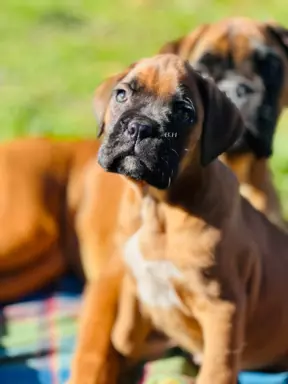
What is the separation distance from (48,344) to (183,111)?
3.65 feet

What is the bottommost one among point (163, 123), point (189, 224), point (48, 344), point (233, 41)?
point (48, 344)

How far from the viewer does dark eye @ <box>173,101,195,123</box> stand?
264 centimetres

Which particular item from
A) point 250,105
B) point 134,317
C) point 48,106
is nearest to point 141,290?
point 134,317

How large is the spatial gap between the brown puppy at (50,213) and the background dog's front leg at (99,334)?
32 centimetres

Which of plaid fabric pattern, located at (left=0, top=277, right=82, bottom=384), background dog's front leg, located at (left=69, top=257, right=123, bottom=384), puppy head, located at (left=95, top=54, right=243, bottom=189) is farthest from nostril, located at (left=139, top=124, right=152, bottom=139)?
plaid fabric pattern, located at (left=0, top=277, right=82, bottom=384)

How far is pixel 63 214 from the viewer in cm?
357

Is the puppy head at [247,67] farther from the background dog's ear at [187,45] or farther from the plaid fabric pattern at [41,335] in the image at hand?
the plaid fabric pattern at [41,335]

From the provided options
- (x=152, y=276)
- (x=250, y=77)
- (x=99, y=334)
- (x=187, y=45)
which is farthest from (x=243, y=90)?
(x=99, y=334)

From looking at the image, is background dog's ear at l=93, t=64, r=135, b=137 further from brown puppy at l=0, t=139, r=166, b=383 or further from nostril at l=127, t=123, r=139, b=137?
brown puppy at l=0, t=139, r=166, b=383

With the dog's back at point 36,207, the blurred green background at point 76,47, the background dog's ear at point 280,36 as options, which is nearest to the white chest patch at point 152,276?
the dog's back at point 36,207

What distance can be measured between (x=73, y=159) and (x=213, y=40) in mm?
723

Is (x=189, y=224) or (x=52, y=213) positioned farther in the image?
(x=52, y=213)

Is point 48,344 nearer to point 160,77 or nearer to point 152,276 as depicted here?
point 152,276

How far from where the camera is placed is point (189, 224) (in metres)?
2.74
